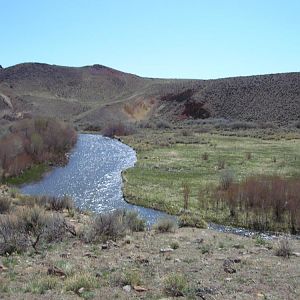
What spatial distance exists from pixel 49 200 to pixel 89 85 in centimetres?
14987

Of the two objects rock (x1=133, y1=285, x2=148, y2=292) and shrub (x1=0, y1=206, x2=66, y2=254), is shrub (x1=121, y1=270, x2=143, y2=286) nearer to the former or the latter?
rock (x1=133, y1=285, x2=148, y2=292)

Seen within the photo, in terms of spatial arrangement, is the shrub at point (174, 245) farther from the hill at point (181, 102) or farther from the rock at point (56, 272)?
the hill at point (181, 102)

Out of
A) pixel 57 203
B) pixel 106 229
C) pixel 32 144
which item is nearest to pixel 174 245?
pixel 106 229

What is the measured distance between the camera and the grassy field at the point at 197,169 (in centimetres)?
2666

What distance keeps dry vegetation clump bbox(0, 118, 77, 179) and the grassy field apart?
7.92 meters

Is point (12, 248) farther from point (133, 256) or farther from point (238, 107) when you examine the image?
point (238, 107)

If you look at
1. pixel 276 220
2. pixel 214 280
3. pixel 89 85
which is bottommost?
pixel 276 220

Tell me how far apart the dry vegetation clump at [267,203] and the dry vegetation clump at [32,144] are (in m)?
18.0

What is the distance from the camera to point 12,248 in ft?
45.3

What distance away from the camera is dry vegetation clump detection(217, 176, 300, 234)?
2162 cm

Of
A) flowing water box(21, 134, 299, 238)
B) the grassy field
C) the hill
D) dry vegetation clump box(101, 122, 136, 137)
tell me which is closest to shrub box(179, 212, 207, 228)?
flowing water box(21, 134, 299, 238)

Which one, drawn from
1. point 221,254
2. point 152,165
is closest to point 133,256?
point 221,254

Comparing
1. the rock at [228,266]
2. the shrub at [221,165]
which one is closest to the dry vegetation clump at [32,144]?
the shrub at [221,165]

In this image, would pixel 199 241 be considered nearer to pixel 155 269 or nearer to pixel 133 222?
pixel 133 222
